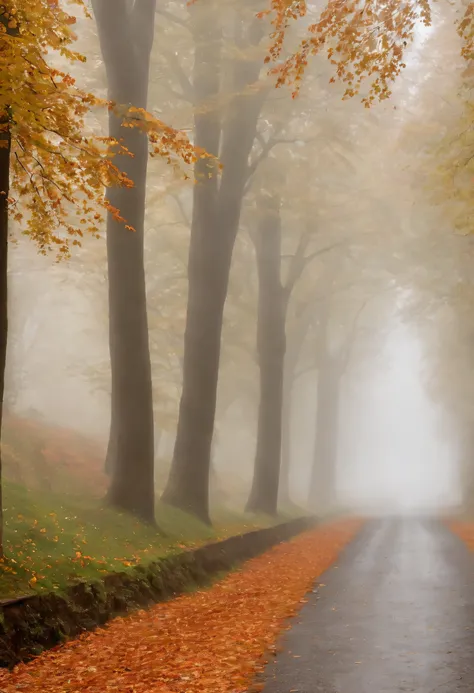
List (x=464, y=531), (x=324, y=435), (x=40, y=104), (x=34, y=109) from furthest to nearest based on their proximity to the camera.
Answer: (x=324, y=435)
(x=464, y=531)
(x=40, y=104)
(x=34, y=109)

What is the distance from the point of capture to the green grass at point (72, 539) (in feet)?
25.8

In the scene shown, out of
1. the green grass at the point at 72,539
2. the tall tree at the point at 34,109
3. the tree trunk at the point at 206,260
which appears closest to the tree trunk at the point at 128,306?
the green grass at the point at 72,539

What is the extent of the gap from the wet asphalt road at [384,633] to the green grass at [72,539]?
2448mm

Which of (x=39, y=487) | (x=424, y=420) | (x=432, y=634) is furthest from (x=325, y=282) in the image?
(x=424, y=420)

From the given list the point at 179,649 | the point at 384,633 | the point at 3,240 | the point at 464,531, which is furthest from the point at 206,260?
the point at 464,531

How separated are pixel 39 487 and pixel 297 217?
1292 centimetres

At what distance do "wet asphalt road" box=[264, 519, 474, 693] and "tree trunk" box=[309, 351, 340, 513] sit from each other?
73.8 ft

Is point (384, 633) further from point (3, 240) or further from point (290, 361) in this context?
point (290, 361)

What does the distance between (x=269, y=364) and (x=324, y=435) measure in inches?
629

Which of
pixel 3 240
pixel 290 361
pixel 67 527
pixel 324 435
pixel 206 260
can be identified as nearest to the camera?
pixel 3 240

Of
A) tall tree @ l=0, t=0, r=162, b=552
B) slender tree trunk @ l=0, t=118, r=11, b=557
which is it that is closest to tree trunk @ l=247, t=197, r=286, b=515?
tall tree @ l=0, t=0, r=162, b=552

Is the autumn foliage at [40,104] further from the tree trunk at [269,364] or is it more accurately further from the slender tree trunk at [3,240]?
the tree trunk at [269,364]

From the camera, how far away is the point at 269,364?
76.9 feet

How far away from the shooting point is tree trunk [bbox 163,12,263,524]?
1625cm
